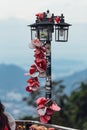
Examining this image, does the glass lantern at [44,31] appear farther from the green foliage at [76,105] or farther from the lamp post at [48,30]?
the green foliage at [76,105]

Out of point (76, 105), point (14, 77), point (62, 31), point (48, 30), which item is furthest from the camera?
point (14, 77)

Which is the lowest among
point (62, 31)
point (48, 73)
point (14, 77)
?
point (14, 77)

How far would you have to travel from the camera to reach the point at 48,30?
415 inches

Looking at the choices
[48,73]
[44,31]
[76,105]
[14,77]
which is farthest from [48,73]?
[14,77]

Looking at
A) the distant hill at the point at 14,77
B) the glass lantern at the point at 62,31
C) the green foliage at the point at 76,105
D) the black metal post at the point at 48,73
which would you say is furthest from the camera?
the distant hill at the point at 14,77

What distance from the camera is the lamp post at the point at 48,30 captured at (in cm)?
1056

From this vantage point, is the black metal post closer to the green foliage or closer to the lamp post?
the lamp post

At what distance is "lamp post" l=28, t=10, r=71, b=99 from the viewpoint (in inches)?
416

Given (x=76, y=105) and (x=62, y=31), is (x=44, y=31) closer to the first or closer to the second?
(x=62, y=31)

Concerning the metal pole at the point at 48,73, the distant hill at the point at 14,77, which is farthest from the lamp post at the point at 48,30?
the distant hill at the point at 14,77

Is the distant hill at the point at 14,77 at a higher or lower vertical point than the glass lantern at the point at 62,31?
lower

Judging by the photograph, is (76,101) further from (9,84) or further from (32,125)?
(9,84)

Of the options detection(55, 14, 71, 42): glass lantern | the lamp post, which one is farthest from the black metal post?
detection(55, 14, 71, 42): glass lantern

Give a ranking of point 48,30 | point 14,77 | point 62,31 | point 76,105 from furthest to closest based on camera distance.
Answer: point 14,77, point 76,105, point 62,31, point 48,30
